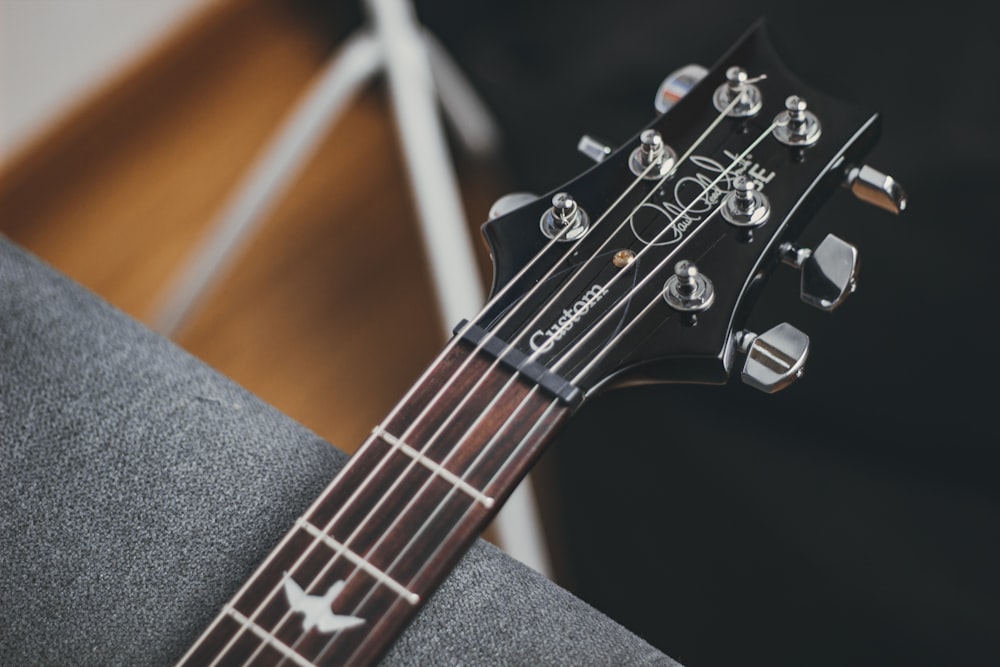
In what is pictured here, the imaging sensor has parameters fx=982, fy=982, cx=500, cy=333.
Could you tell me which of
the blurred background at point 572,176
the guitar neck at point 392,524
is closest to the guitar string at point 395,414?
the guitar neck at point 392,524

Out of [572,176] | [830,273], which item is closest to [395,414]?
[830,273]

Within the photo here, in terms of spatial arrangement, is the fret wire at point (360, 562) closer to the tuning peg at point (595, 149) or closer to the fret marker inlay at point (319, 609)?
the fret marker inlay at point (319, 609)

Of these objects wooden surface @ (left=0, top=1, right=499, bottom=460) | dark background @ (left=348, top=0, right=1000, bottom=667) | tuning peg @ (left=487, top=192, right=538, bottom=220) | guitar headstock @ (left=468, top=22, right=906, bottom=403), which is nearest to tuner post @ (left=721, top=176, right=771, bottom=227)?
guitar headstock @ (left=468, top=22, right=906, bottom=403)

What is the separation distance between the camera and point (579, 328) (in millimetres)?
531

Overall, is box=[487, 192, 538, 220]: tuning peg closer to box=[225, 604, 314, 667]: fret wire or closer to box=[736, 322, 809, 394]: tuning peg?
box=[736, 322, 809, 394]: tuning peg

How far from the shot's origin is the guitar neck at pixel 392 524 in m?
0.46

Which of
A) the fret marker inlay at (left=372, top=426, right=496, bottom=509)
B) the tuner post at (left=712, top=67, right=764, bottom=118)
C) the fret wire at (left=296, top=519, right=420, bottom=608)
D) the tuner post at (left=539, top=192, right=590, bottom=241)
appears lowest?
the fret wire at (left=296, top=519, right=420, bottom=608)

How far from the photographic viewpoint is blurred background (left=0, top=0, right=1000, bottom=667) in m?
0.84

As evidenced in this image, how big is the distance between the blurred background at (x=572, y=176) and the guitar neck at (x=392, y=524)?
13.0 inches

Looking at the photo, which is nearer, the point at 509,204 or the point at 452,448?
the point at 452,448

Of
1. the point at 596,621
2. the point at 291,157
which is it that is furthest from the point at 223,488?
the point at 291,157

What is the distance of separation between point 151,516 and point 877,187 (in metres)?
0.45

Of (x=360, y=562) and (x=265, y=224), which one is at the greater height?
(x=360, y=562)

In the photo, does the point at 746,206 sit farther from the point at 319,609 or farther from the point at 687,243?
the point at 319,609
